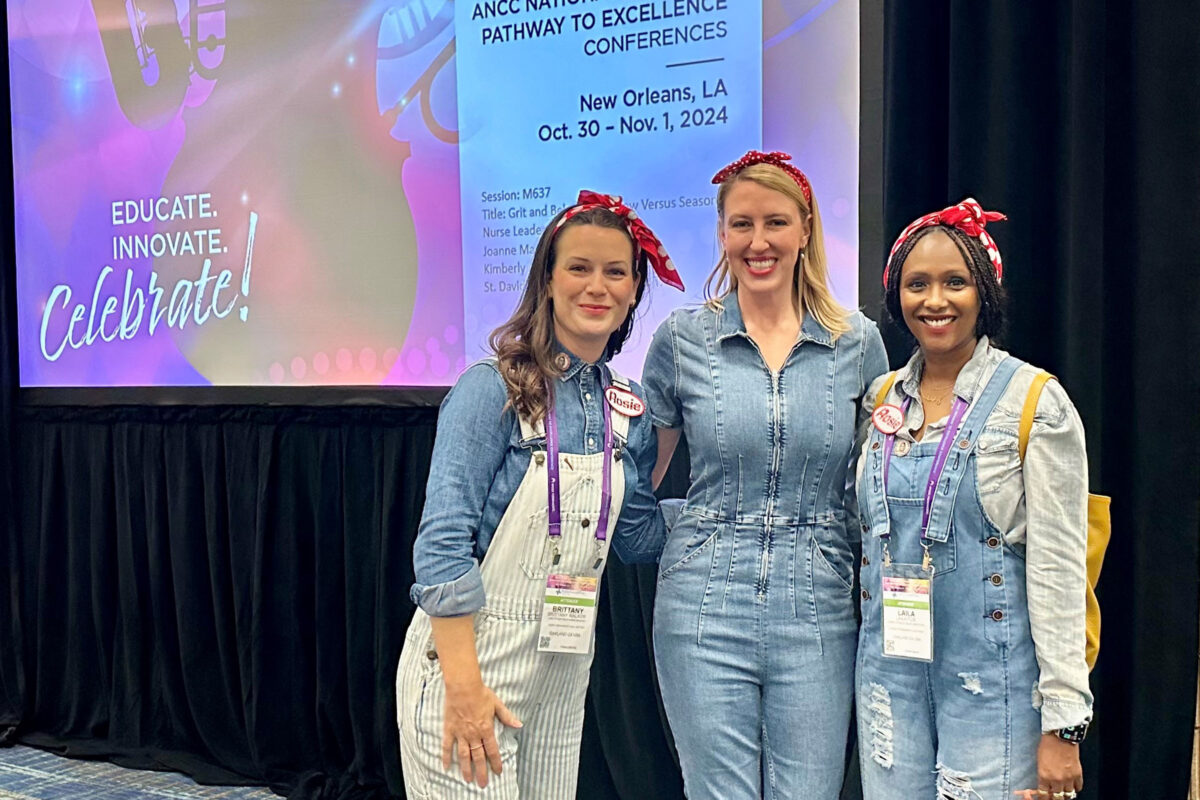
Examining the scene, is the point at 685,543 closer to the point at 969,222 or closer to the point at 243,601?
the point at 969,222

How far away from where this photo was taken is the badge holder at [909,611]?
163 centimetres

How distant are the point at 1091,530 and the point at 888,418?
1.18ft

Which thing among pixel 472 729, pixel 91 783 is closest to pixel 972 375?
pixel 472 729

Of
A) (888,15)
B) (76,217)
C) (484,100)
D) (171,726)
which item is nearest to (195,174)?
(76,217)

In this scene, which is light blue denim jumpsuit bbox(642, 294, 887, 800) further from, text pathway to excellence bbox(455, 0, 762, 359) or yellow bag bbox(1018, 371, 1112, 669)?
text pathway to excellence bbox(455, 0, 762, 359)

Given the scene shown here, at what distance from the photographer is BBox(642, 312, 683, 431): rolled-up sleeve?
196 centimetres

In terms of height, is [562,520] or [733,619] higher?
[562,520]

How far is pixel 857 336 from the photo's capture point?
1.91m

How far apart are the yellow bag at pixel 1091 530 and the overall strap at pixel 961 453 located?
0.05 metres

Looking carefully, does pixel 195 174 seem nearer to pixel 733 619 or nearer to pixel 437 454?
pixel 437 454

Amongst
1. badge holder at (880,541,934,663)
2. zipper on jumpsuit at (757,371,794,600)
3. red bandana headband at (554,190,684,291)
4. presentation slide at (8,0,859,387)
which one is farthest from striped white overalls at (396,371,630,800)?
presentation slide at (8,0,859,387)

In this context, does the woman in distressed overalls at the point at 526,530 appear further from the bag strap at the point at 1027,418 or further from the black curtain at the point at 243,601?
the black curtain at the point at 243,601

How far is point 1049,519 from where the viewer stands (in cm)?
159

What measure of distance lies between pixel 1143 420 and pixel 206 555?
289 centimetres
